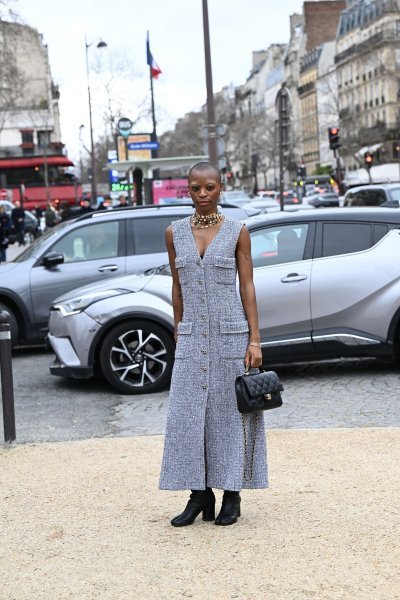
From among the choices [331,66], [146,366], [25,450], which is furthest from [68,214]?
[331,66]

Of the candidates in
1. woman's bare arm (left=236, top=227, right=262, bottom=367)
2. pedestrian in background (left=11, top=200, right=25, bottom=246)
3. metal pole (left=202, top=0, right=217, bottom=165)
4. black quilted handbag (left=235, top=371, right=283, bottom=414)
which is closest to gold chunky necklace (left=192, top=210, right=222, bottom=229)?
woman's bare arm (left=236, top=227, right=262, bottom=367)

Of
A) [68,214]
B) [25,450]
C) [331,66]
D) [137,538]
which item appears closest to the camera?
[137,538]

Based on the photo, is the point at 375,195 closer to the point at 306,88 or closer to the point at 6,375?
the point at 6,375

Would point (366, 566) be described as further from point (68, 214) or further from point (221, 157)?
point (68, 214)

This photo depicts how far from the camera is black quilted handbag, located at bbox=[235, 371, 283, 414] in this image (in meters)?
5.50

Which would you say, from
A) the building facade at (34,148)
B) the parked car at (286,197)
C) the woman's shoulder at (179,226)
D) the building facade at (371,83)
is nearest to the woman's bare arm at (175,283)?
the woman's shoulder at (179,226)

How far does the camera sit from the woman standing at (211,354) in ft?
18.4

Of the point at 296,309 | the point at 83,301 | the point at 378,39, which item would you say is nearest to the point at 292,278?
the point at 296,309

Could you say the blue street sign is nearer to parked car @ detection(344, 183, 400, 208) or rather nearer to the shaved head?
parked car @ detection(344, 183, 400, 208)

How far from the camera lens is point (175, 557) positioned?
17.1 feet

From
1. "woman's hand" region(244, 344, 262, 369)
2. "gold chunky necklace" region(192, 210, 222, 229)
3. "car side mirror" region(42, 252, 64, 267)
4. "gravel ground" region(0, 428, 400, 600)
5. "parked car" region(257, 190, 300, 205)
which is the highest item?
"parked car" region(257, 190, 300, 205)

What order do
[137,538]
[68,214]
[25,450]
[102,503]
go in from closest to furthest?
[137,538]
[102,503]
[25,450]
[68,214]

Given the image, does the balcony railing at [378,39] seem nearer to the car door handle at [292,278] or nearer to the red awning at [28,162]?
the red awning at [28,162]

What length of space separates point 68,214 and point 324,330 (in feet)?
99.6
